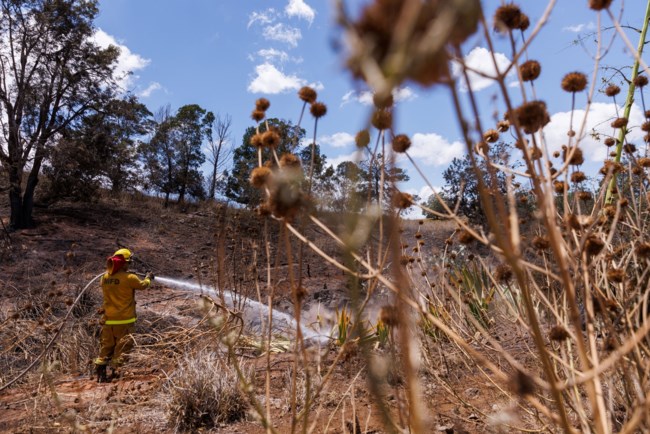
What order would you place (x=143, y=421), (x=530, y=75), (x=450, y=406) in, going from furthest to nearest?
(x=143, y=421) → (x=450, y=406) → (x=530, y=75)

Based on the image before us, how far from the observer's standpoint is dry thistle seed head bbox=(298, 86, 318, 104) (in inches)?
46.4

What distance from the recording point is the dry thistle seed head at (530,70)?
843 mm

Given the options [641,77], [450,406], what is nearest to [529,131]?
[641,77]

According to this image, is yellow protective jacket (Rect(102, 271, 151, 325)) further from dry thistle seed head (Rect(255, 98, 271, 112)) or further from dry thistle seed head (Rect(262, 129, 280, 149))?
dry thistle seed head (Rect(262, 129, 280, 149))

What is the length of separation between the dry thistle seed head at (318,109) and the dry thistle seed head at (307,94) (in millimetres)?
23

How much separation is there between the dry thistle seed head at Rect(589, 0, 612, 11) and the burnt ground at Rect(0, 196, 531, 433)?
649 mm

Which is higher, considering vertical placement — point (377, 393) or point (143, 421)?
point (377, 393)

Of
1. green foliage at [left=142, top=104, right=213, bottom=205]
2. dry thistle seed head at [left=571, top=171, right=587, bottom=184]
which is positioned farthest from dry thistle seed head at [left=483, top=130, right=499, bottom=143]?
green foliage at [left=142, top=104, right=213, bottom=205]

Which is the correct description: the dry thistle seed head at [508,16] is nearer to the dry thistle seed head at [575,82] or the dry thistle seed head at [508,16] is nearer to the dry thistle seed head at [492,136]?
the dry thistle seed head at [575,82]

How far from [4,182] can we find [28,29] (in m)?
4.36

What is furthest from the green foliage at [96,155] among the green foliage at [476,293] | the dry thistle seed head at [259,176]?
the dry thistle seed head at [259,176]

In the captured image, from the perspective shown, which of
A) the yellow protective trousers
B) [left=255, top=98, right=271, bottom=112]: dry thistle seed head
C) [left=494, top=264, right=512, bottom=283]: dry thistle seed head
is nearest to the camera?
[left=494, top=264, right=512, bottom=283]: dry thistle seed head

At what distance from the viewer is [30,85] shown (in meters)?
13.1

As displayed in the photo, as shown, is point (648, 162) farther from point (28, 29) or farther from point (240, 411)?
point (28, 29)
